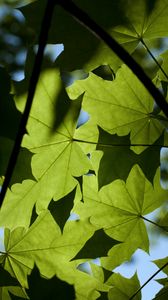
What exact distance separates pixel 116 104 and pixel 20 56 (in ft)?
16.4

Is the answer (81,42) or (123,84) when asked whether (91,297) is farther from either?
(81,42)

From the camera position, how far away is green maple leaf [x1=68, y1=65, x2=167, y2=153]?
1.88 meters

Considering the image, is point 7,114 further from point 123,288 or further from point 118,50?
point 123,288

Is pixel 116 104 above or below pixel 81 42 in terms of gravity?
below

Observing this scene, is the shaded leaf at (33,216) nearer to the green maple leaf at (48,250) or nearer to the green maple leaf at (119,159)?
the green maple leaf at (48,250)

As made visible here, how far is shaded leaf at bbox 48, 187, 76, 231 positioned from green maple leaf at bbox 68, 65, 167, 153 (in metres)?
0.31

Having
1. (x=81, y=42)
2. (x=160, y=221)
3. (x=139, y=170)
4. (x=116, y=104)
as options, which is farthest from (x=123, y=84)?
(x=160, y=221)

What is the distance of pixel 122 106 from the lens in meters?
1.91

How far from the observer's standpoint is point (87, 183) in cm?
198

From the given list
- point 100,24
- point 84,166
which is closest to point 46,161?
point 84,166

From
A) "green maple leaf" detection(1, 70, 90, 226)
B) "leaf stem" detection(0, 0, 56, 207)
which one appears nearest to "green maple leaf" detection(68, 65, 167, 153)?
"green maple leaf" detection(1, 70, 90, 226)

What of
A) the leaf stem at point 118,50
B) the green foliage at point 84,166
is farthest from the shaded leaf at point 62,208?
the leaf stem at point 118,50

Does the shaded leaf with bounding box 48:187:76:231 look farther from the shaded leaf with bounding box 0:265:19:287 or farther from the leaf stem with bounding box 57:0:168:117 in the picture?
the leaf stem with bounding box 57:0:168:117

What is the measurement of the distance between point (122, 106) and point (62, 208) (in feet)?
1.57
